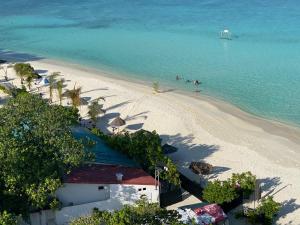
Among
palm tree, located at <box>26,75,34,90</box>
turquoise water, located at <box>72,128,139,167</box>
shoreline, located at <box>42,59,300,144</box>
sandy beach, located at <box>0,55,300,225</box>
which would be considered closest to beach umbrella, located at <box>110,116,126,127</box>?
sandy beach, located at <box>0,55,300,225</box>

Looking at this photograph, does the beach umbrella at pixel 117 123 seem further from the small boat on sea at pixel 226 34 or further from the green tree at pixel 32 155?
the small boat on sea at pixel 226 34

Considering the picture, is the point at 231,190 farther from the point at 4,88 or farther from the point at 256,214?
the point at 4,88

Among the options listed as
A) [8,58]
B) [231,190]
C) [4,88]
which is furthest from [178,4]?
[231,190]

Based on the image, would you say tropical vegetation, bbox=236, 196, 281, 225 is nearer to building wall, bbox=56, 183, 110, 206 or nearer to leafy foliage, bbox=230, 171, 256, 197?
leafy foliage, bbox=230, 171, 256, 197

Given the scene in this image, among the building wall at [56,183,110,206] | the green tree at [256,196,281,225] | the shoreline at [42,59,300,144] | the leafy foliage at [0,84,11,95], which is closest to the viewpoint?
the building wall at [56,183,110,206]

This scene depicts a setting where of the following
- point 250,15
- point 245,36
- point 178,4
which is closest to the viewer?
point 245,36
